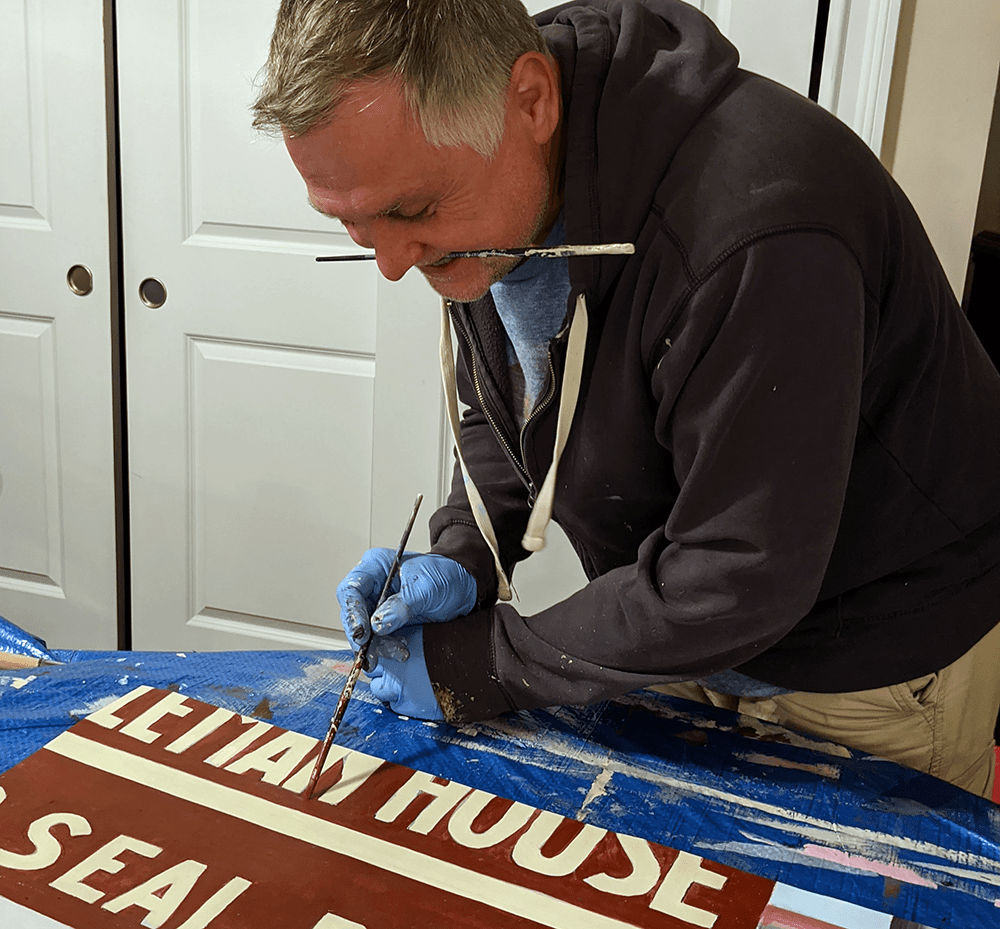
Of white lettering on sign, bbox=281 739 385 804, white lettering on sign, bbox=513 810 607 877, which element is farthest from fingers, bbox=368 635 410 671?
white lettering on sign, bbox=513 810 607 877

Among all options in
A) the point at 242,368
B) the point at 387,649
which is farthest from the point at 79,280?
the point at 387,649

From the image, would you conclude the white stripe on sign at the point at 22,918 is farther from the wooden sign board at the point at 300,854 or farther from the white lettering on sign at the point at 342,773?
the white lettering on sign at the point at 342,773

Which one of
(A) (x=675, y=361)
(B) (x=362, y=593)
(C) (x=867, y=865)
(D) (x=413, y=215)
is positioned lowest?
(C) (x=867, y=865)

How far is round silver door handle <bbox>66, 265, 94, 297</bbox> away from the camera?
221cm

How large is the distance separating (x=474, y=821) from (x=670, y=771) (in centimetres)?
22

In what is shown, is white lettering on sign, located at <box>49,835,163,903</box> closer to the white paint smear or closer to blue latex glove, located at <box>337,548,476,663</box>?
blue latex glove, located at <box>337,548,476,663</box>

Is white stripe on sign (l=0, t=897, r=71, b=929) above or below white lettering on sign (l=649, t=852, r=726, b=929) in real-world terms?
above

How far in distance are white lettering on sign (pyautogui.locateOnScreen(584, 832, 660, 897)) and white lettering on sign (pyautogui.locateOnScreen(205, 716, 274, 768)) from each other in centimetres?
37

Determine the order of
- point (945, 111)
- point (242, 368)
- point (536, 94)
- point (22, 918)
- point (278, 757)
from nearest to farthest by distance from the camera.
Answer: point (22, 918), point (536, 94), point (278, 757), point (945, 111), point (242, 368)

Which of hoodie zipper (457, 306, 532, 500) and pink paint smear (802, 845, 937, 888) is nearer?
pink paint smear (802, 845, 937, 888)

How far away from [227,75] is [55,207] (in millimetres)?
515

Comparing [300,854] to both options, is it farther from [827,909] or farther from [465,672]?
[827,909]

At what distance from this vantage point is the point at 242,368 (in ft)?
7.08

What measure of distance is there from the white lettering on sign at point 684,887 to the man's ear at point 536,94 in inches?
25.7
